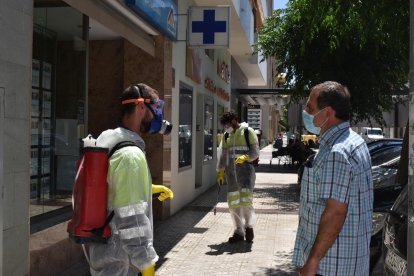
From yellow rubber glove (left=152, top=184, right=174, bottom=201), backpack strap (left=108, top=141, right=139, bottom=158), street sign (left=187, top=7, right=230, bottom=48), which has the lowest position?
yellow rubber glove (left=152, top=184, right=174, bottom=201)

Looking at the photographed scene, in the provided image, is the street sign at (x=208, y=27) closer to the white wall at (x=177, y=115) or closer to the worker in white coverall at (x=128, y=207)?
the white wall at (x=177, y=115)

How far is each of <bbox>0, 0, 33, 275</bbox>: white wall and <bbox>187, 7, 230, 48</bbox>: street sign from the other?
552cm

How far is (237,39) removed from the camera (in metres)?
16.6

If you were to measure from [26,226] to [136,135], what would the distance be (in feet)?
6.40

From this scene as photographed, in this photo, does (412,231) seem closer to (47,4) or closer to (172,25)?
(47,4)

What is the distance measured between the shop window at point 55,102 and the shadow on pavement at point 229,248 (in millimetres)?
2103

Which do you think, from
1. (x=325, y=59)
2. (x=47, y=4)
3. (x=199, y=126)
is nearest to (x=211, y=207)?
(x=199, y=126)

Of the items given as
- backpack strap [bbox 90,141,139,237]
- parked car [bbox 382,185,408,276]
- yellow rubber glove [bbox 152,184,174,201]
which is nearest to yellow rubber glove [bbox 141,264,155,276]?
backpack strap [bbox 90,141,139,237]

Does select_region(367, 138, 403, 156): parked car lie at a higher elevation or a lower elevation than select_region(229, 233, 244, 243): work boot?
higher

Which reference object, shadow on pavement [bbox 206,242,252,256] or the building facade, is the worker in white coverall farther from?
shadow on pavement [bbox 206,242,252,256]

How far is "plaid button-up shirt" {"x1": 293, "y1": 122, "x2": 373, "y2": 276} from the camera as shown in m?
2.81

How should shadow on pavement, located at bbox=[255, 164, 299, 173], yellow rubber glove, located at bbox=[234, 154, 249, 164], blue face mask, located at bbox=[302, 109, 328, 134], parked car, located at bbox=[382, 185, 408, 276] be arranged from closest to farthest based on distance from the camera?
blue face mask, located at bbox=[302, 109, 328, 134], parked car, located at bbox=[382, 185, 408, 276], yellow rubber glove, located at bbox=[234, 154, 249, 164], shadow on pavement, located at bbox=[255, 164, 299, 173]

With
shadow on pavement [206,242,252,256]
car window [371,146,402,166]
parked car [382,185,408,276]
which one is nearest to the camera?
parked car [382,185,408,276]

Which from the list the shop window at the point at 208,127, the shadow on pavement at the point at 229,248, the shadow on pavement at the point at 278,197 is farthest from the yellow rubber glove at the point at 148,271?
the shop window at the point at 208,127
